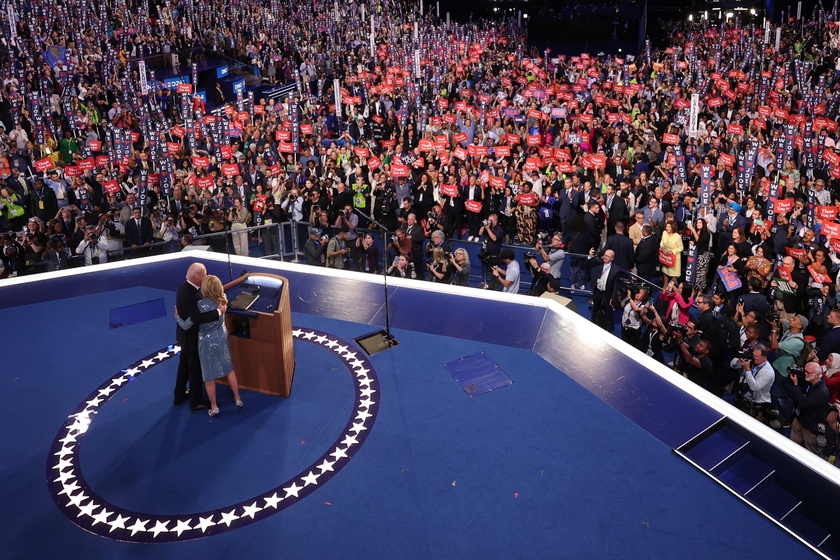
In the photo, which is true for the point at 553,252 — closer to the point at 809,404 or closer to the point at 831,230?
the point at 831,230

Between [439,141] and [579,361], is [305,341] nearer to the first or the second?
[579,361]

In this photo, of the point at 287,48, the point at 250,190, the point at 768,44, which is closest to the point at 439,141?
the point at 250,190

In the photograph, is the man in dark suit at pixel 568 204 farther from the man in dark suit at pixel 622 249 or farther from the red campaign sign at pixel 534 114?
the red campaign sign at pixel 534 114

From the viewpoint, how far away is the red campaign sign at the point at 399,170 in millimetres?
14189

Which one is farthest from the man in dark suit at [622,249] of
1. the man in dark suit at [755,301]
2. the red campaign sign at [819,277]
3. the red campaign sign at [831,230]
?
the red campaign sign at [831,230]

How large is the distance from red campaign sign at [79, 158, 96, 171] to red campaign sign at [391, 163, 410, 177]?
22.5 feet

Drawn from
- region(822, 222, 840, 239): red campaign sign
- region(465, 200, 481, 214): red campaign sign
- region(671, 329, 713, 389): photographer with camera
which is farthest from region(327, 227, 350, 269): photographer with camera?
region(822, 222, 840, 239): red campaign sign

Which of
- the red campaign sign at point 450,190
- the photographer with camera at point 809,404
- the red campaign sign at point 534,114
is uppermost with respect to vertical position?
the red campaign sign at point 534,114

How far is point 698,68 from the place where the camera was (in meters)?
21.9

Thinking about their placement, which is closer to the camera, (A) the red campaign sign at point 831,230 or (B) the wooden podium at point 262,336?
(B) the wooden podium at point 262,336

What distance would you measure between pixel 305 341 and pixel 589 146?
34.5 feet

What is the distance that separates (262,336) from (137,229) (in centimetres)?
734

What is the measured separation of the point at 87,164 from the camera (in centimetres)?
1480

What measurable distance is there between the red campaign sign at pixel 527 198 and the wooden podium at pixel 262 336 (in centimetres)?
720
